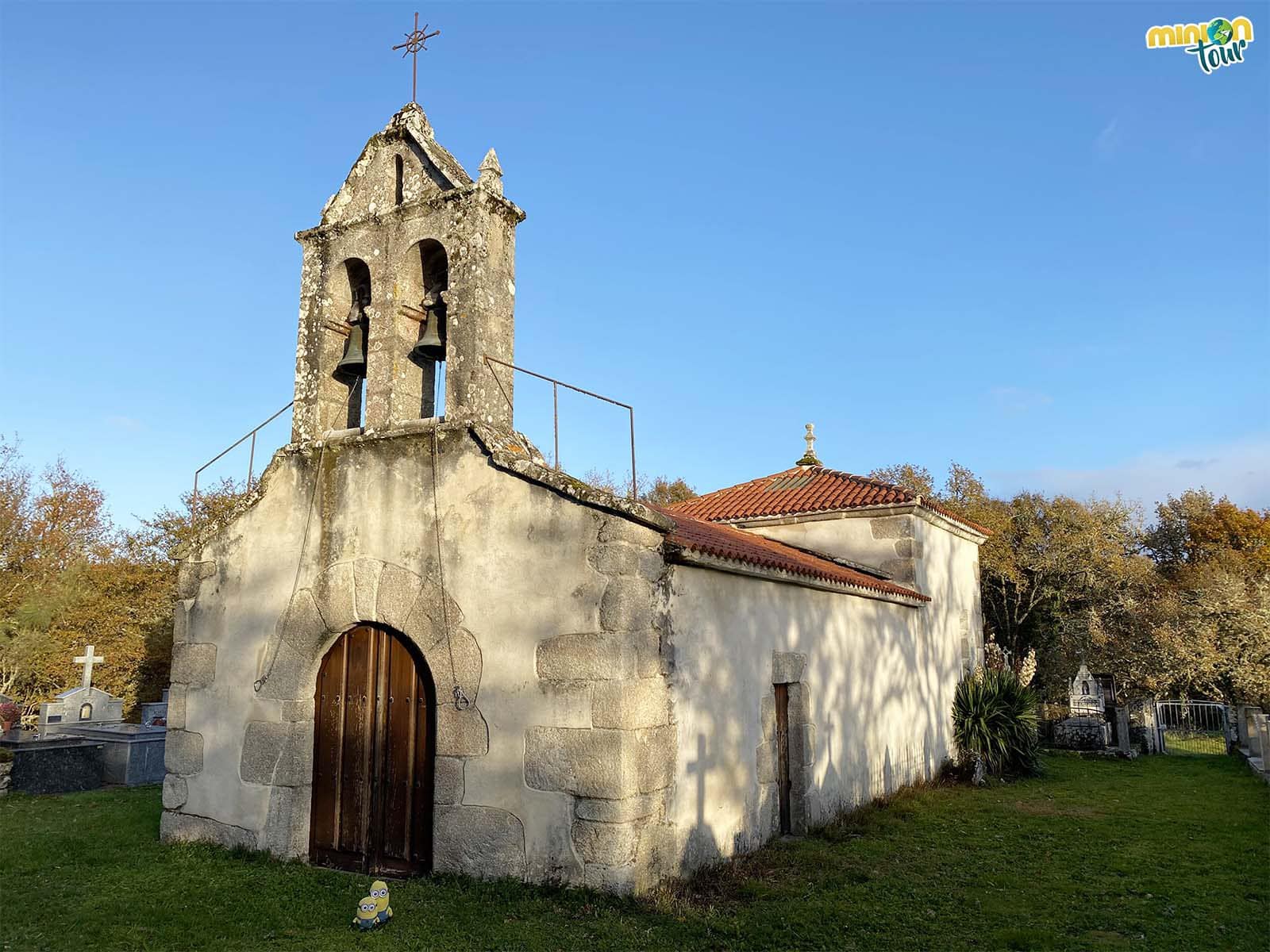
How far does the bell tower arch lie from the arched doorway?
209cm

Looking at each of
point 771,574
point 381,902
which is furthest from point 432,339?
point 381,902

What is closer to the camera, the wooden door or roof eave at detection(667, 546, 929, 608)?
roof eave at detection(667, 546, 929, 608)

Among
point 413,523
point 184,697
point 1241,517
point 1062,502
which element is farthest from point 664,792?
point 1241,517

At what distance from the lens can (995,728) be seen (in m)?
13.3

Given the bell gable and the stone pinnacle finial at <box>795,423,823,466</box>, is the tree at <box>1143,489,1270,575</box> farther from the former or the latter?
the bell gable

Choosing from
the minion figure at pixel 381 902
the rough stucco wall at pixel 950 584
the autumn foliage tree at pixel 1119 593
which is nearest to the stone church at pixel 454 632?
the minion figure at pixel 381 902

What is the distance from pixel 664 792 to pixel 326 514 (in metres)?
3.88

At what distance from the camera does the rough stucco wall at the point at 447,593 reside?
631 centimetres

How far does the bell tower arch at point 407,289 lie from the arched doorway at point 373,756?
209cm

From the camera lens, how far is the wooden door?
28.2 feet

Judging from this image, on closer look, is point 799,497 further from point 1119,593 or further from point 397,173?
point 1119,593

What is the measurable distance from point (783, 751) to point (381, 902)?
4.50 metres

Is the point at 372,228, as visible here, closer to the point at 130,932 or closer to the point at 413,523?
the point at 413,523

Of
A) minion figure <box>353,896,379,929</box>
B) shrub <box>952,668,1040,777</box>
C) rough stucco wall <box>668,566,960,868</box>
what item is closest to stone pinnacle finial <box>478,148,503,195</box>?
rough stucco wall <box>668,566,960,868</box>
